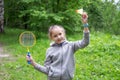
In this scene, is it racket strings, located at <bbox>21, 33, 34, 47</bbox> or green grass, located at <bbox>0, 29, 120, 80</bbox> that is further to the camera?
green grass, located at <bbox>0, 29, 120, 80</bbox>

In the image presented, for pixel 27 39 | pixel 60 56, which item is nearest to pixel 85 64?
pixel 27 39

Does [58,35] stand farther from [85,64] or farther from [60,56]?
[85,64]

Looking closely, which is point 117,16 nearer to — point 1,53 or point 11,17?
point 11,17

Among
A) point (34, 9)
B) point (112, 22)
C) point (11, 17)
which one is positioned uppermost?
point (34, 9)

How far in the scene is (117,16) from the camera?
128ft

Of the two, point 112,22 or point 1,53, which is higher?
point 1,53

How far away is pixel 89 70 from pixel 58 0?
24.0 ft

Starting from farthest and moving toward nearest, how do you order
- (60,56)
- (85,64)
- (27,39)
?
(85,64) < (27,39) < (60,56)

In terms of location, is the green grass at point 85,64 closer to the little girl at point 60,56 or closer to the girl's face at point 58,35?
the little girl at point 60,56

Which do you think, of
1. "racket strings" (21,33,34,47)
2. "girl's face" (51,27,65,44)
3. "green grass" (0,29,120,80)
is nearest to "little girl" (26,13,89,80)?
"girl's face" (51,27,65,44)

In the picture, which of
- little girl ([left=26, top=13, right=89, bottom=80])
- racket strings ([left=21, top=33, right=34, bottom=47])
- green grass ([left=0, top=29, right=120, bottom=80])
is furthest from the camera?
green grass ([left=0, top=29, right=120, bottom=80])

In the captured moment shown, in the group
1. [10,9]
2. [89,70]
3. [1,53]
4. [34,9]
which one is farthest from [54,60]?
[10,9]

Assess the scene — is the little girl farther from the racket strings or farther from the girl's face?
the racket strings

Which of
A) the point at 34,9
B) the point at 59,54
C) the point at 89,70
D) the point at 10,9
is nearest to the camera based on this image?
the point at 59,54
